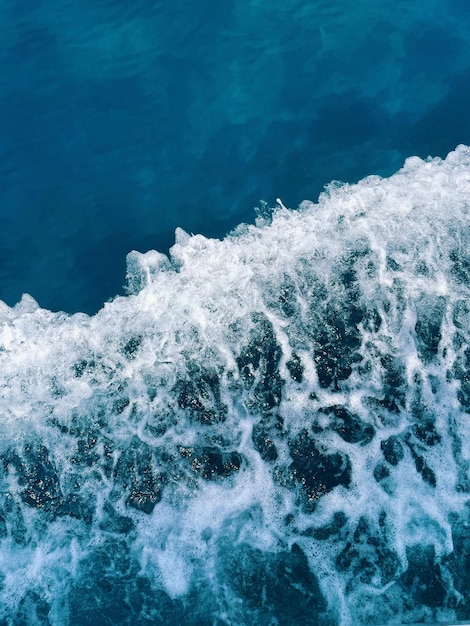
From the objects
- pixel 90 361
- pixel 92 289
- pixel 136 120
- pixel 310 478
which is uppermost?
pixel 136 120

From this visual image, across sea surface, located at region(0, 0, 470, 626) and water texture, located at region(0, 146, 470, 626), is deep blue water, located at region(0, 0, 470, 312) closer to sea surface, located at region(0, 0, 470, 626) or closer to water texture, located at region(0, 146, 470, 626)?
sea surface, located at region(0, 0, 470, 626)

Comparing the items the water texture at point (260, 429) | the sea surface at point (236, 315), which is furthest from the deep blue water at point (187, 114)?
the water texture at point (260, 429)

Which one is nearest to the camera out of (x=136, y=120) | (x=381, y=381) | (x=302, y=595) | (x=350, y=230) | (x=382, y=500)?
(x=302, y=595)

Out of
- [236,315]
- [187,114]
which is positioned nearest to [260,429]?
[236,315]

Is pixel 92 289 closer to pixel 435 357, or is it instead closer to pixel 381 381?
pixel 381 381

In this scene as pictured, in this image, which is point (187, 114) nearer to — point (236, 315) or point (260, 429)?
point (236, 315)

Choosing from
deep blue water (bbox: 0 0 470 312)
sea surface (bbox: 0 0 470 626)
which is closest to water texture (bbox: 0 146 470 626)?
sea surface (bbox: 0 0 470 626)

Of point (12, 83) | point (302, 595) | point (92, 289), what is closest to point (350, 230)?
point (92, 289)
